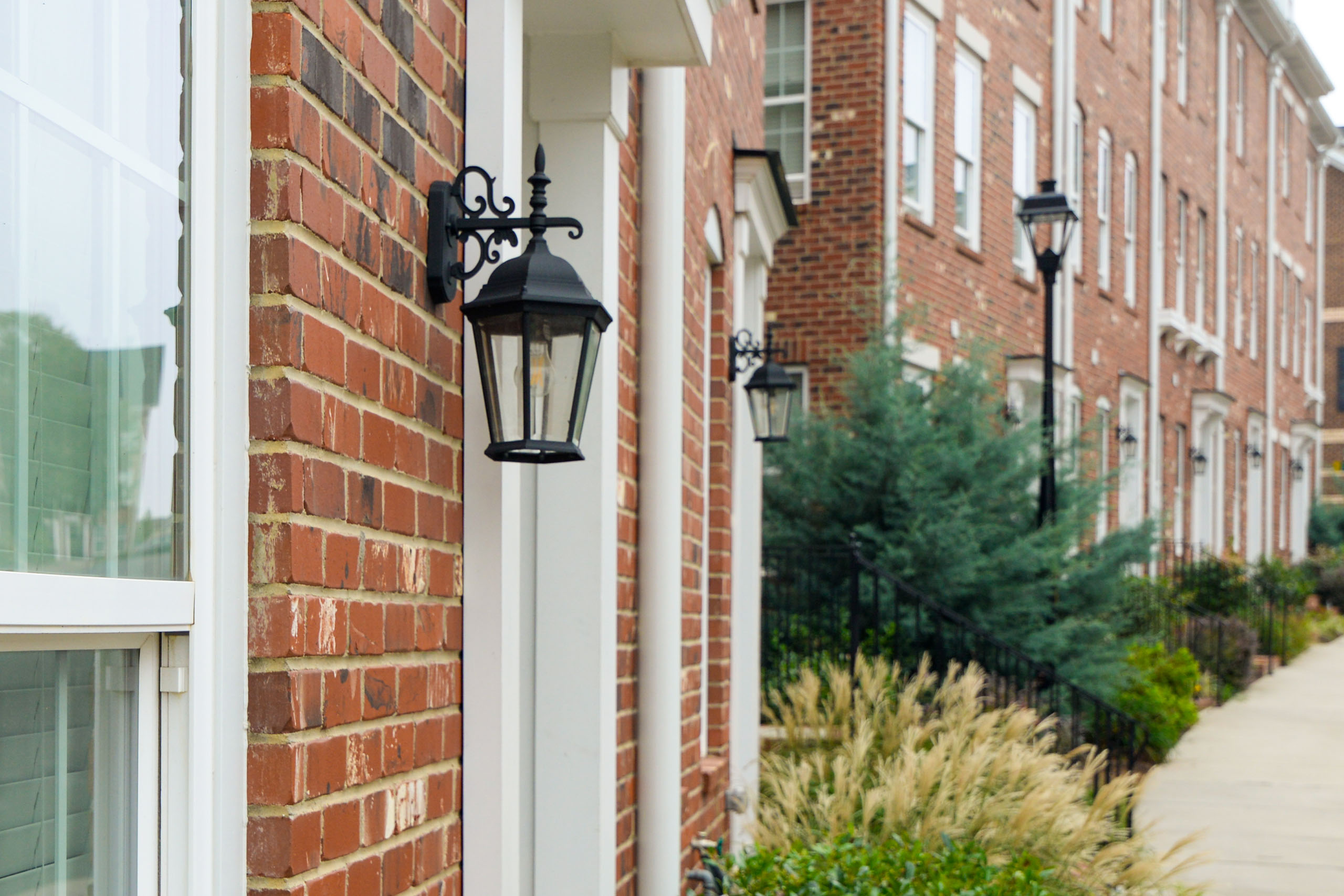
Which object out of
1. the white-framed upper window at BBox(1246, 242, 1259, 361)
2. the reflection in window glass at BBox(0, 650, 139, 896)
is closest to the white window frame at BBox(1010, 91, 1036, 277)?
the white-framed upper window at BBox(1246, 242, 1259, 361)

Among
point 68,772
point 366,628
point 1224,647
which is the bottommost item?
point 1224,647

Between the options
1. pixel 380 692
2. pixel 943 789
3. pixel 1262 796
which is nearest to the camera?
pixel 380 692

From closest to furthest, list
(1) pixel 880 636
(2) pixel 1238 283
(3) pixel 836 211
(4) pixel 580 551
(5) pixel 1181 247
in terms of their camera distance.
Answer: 1. (4) pixel 580 551
2. (1) pixel 880 636
3. (3) pixel 836 211
4. (5) pixel 1181 247
5. (2) pixel 1238 283

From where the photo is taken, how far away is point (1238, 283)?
2706 cm

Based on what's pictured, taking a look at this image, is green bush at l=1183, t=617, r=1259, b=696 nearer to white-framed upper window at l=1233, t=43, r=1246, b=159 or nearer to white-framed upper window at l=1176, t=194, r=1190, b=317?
white-framed upper window at l=1176, t=194, r=1190, b=317

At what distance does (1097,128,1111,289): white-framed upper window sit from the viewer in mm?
19031

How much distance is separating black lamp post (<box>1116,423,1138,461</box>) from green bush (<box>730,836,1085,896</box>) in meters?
14.0

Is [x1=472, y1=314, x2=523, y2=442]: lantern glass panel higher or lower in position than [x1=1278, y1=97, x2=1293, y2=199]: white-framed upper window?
lower

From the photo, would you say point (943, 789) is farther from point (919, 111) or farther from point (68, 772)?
point (919, 111)

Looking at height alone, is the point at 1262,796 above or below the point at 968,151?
below

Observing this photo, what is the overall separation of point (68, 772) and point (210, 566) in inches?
12.6

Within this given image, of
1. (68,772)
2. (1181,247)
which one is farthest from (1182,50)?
(68,772)

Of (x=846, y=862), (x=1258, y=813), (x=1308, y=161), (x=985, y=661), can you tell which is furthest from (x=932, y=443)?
(x=1308, y=161)

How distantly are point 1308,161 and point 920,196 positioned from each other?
2436cm
